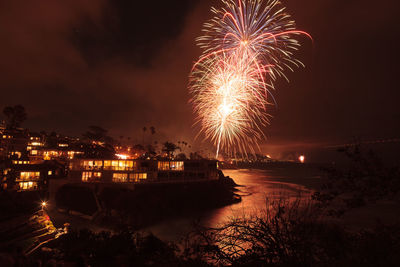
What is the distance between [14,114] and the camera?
64.6m

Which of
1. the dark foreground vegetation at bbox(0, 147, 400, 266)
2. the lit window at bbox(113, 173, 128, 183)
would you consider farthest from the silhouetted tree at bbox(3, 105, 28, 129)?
the dark foreground vegetation at bbox(0, 147, 400, 266)

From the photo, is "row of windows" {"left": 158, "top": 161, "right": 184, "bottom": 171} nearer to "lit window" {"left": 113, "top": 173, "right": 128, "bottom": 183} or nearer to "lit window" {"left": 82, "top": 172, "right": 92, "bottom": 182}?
"lit window" {"left": 113, "top": 173, "right": 128, "bottom": 183}

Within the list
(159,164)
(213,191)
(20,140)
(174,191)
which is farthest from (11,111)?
(213,191)

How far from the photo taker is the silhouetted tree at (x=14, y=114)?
2522 inches

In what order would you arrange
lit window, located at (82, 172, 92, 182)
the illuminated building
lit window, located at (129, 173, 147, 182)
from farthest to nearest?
lit window, located at (82, 172, 92, 182) < the illuminated building < lit window, located at (129, 173, 147, 182)

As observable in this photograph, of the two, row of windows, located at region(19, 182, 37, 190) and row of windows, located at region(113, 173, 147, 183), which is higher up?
row of windows, located at region(113, 173, 147, 183)

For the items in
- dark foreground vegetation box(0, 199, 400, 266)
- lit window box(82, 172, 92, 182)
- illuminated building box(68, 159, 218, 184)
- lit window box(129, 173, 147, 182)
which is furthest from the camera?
lit window box(82, 172, 92, 182)

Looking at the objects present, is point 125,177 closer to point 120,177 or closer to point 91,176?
point 120,177

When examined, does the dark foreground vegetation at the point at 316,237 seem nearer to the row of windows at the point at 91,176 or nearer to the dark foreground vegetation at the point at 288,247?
the dark foreground vegetation at the point at 288,247

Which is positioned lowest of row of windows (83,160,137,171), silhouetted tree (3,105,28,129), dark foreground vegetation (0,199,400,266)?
dark foreground vegetation (0,199,400,266)

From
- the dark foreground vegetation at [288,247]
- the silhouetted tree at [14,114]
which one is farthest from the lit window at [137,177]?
the silhouetted tree at [14,114]

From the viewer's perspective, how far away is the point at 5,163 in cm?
3909

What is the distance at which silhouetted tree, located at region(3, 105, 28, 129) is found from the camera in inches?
2522

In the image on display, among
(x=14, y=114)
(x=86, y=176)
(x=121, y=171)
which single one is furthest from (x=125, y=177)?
(x=14, y=114)
